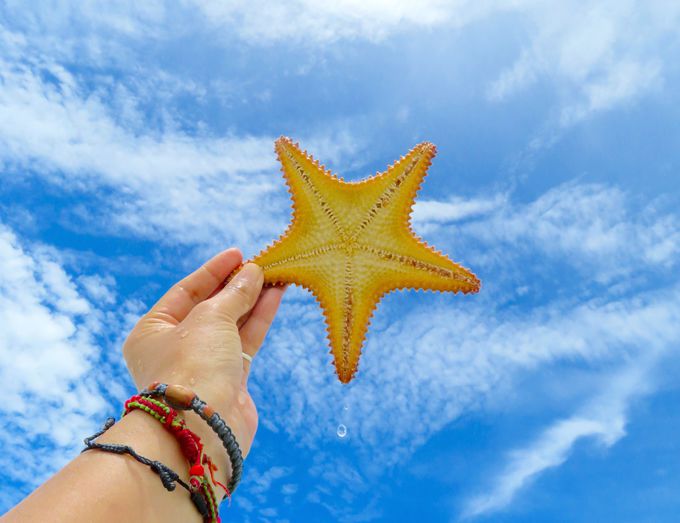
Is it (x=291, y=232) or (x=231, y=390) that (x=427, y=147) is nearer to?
(x=291, y=232)

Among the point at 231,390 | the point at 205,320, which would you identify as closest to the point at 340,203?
the point at 205,320

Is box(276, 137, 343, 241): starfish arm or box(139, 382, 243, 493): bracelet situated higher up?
box(276, 137, 343, 241): starfish arm

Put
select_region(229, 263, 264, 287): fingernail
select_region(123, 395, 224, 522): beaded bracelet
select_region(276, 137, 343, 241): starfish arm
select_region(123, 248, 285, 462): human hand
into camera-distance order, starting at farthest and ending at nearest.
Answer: select_region(276, 137, 343, 241): starfish arm
select_region(229, 263, 264, 287): fingernail
select_region(123, 248, 285, 462): human hand
select_region(123, 395, 224, 522): beaded bracelet

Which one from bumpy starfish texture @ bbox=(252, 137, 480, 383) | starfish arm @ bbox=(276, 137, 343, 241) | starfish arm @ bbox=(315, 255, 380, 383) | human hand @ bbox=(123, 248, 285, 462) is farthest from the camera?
starfish arm @ bbox=(276, 137, 343, 241)

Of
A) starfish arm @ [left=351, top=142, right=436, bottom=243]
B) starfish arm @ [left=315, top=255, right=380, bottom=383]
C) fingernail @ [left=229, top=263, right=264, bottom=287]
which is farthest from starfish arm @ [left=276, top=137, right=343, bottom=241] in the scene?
fingernail @ [left=229, top=263, right=264, bottom=287]

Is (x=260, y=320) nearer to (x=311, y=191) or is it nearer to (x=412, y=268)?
(x=311, y=191)

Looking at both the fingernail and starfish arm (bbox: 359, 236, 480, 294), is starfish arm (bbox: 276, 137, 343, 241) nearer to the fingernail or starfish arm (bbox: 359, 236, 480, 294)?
starfish arm (bbox: 359, 236, 480, 294)

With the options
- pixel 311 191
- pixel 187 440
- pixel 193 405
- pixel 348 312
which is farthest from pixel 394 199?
pixel 187 440
